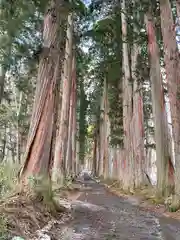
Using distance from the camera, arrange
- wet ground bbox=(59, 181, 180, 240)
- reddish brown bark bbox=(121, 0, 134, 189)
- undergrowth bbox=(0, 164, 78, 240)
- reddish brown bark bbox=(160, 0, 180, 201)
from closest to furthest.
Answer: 1. undergrowth bbox=(0, 164, 78, 240)
2. wet ground bbox=(59, 181, 180, 240)
3. reddish brown bark bbox=(160, 0, 180, 201)
4. reddish brown bark bbox=(121, 0, 134, 189)

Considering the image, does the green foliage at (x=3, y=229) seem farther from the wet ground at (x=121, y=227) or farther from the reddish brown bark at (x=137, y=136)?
the reddish brown bark at (x=137, y=136)

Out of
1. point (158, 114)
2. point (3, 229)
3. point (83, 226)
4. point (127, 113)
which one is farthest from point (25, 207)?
point (127, 113)

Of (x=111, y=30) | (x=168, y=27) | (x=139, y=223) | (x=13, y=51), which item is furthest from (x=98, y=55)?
(x=139, y=223)

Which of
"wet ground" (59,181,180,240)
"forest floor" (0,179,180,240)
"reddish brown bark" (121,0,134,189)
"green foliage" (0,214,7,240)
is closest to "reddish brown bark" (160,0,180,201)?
"wet ground" (59,181,180,240)

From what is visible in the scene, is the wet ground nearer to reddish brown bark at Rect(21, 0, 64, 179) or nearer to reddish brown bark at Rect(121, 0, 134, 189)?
reddish brown bark at Rect(21, 0, 64, 179)

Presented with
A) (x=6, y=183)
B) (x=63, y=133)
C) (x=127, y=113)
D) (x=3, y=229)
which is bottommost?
(x=3, y=229)

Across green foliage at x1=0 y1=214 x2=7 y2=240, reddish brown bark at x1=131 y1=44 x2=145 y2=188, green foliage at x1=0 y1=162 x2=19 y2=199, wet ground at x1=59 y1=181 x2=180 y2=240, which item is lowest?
wet ground at x1=59 y1=181 x2=180 y2=240

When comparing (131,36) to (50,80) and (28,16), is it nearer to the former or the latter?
(28,16)

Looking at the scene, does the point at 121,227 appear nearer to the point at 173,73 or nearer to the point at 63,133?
the point at 173,73

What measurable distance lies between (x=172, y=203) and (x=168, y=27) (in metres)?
5.76

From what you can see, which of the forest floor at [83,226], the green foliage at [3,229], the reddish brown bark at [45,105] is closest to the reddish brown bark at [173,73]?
the forest floor at [83,226]

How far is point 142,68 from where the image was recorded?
15.8m

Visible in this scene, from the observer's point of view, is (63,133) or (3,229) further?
(63,133)

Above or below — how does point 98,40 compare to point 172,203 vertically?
above
